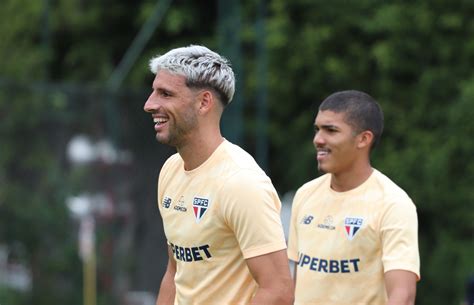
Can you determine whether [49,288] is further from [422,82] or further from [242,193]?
[242,193]

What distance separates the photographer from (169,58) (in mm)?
5117

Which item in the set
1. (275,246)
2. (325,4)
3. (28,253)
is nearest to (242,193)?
(275,246)

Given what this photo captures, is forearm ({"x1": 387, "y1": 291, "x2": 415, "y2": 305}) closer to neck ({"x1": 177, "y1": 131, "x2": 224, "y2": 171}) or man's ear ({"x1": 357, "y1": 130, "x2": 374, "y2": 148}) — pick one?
man's ear ({"x1": 357, "y1": 130, "x2": 374, "y2": 148})

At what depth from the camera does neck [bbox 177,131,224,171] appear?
16.8 feet

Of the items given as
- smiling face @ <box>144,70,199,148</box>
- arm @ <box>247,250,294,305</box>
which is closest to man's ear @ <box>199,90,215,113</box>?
smiling face @ <box>144,70,199,148</box>

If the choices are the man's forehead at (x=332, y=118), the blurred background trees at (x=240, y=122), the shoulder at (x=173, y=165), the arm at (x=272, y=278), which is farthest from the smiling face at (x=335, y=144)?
the blurred background trees at (x=240, y=122)

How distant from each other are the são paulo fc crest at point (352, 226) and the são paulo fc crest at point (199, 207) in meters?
1.29

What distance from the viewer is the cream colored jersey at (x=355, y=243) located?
19.1 ft

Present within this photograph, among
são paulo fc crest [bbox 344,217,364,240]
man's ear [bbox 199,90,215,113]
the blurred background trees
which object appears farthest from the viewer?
the blurred background trees

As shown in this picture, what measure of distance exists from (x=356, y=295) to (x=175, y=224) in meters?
1.29

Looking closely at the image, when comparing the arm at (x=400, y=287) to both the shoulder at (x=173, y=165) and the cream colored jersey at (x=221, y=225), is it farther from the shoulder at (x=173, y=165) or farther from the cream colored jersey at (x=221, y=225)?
the shoulder at (x=173, y=165)

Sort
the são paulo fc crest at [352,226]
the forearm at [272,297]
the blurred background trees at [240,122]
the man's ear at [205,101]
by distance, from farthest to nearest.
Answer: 1. the blurred background trees at [240,122]
2. the são paulo fc crest at [352,226]
3. the man's ear at [205,101]
4. the forearm at [272,297]

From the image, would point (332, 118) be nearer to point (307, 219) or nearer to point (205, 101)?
point (307, 219)

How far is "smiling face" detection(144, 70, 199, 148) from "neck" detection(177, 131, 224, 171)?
0.06m
